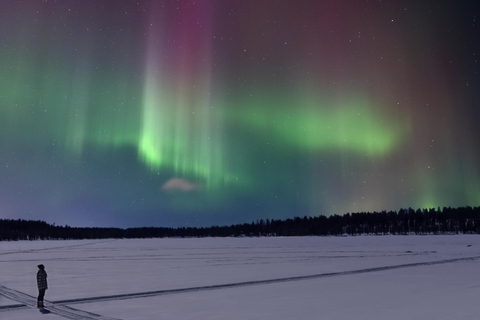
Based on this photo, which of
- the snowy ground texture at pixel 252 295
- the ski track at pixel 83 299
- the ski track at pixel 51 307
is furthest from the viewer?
the ski track at pixel 83 299

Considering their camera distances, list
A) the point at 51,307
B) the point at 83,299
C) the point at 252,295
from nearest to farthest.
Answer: the point at 51,307
the point at 83,299
the point at 252,295

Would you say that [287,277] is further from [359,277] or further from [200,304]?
[200,304]

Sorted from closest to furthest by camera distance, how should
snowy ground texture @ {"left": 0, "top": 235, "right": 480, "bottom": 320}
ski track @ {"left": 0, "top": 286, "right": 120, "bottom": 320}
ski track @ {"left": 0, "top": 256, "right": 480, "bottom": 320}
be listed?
ski track @ {"left": 0, "top": 286, "right": 120, "bottom": 320} < snowy ground texture @ {"left": 0, "top": 235, "right": 480, "bottom": 320} < ski track @ {"left": 0, "top": 256, "right": 480, "bottom": 320}

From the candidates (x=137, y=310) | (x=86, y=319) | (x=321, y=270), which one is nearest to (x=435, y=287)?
(x=321, y=270)

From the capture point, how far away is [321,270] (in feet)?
108

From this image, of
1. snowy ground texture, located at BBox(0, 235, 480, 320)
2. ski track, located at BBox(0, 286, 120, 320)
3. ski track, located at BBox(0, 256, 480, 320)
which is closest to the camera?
ski track, located at BBox(0, 286, 120, 320)

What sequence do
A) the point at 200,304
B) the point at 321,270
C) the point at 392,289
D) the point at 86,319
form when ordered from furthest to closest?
the point at 321,270 → the point at 392,289 → the point at 200,304 → the point at 86,319

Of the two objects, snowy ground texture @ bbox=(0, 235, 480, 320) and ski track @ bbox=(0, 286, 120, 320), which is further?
snowy ground texture @ bbox=(0, 235, 480, 320)

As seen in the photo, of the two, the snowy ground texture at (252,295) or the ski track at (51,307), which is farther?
the snowy ground texture at (252,295)

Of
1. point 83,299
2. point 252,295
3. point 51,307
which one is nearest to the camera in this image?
point 51,307

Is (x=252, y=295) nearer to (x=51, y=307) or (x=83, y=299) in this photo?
(x=83, y=299)

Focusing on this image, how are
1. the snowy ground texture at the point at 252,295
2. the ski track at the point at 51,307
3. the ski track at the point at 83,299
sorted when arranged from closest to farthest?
the ski track at the point at 51,307 < the snowy ground texture at the point at 252,295 < the ski track at the point at 83,299

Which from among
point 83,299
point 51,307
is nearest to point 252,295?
point 83,299

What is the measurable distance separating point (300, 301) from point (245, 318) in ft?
13.5
